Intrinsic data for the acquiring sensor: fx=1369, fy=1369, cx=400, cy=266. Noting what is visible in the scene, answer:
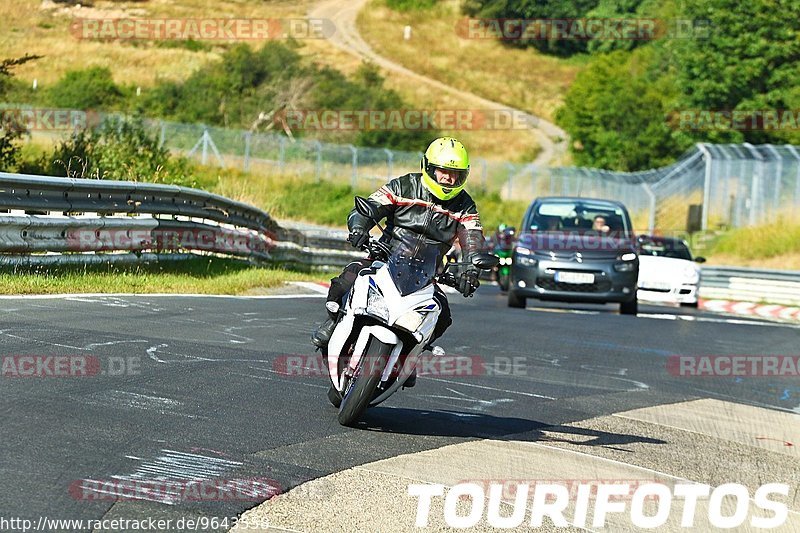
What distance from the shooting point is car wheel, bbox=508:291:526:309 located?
1964 cm

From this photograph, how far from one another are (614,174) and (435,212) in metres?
43.3

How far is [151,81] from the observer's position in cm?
7056

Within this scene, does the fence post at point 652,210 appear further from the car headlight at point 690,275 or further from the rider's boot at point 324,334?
the rider's boot at point 324,334

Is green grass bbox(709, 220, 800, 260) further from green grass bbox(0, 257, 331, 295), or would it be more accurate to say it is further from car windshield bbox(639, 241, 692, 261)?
green grass bbox(0, 257, 331, 295)

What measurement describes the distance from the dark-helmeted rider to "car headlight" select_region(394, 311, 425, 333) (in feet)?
1.05

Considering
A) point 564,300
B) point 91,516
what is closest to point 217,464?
point 91,516

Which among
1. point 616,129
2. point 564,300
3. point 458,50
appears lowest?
point 564,300

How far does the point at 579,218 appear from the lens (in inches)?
789

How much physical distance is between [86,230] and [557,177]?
133 ft

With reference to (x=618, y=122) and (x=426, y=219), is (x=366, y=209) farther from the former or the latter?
(x=618, y=122)

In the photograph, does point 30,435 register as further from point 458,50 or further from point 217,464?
point 458,50

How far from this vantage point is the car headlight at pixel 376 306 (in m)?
7.45

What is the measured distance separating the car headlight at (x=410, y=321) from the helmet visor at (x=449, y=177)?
33.1 inches

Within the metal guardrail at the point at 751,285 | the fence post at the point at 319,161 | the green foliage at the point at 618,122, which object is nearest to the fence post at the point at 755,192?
the metal guardrail at the point at 751,285
